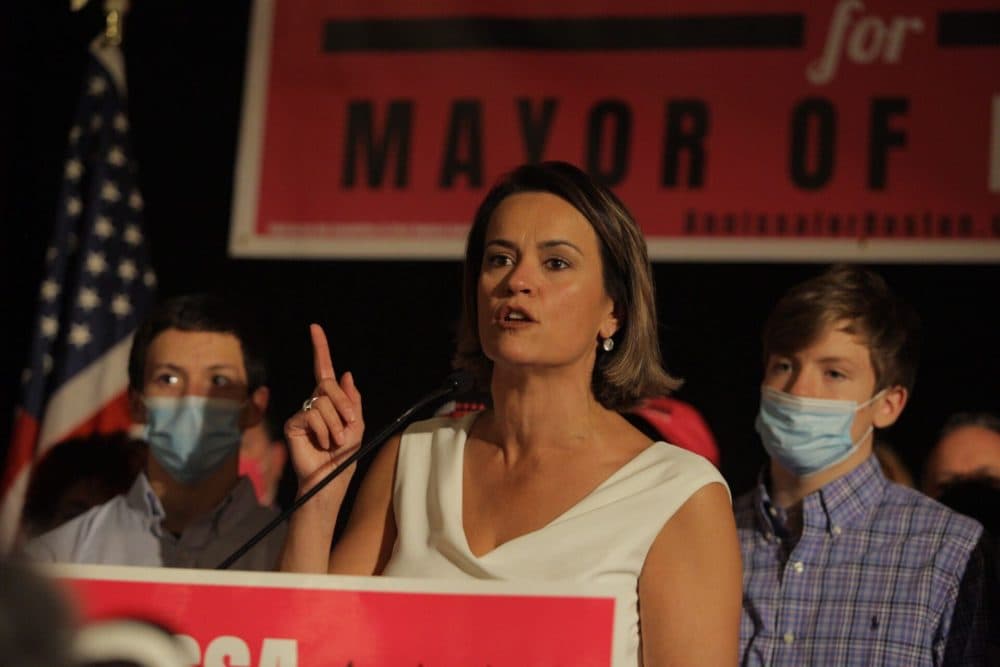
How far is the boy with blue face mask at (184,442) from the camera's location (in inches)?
124

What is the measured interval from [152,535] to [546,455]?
47.9 inches

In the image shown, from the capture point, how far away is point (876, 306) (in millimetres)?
3197

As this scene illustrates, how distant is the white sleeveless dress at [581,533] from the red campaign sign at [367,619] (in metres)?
0.23

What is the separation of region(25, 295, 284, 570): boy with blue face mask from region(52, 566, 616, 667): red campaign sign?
121 cm

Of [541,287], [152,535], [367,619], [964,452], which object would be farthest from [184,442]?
[964,452]

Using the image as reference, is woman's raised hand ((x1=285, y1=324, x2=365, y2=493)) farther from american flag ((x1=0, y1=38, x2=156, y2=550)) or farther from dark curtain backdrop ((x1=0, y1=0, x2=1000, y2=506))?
american flag ((x1=0, y1=38, x2=156, y2=550))

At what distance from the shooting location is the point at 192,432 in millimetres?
3213

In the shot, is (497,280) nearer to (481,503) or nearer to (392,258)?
(481,503)

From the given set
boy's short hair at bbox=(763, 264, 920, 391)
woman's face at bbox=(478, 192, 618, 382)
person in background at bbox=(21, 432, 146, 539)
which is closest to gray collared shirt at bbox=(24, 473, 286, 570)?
person in background at bbox=(21, 432, 146, 539)

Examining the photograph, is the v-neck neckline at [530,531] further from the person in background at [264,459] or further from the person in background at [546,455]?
the person in background at [264,459]

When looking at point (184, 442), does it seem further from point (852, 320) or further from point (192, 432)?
point (852, 320)

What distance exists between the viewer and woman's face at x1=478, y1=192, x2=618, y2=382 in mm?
2328

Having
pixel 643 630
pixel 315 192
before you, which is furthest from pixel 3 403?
pixel 643 630

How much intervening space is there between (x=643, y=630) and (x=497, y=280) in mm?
662
